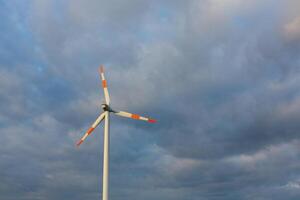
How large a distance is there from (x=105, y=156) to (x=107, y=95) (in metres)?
19.3

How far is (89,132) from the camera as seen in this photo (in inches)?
4407

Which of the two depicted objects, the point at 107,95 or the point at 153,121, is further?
the point at 107,95

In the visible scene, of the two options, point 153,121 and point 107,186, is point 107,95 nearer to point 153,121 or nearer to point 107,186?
point 153,121

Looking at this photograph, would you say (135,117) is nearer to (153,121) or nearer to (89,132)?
(153,121)

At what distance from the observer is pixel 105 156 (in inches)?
3839

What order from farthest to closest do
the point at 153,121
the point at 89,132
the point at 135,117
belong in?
the point at 89,132 < the point at 135,117 < the point at 153,121

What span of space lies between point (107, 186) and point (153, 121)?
811 inches

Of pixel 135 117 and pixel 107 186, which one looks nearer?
pixel 107 186

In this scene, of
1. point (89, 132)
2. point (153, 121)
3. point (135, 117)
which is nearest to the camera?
point (153, 121)

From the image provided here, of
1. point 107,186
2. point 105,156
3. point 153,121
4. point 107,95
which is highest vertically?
point 107,95

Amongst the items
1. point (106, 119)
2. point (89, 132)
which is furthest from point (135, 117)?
point (89, 132)

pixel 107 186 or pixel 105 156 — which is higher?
pixel 105 156

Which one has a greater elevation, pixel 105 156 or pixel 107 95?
pixel 107 95

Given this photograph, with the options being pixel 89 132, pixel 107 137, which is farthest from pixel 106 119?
pixel 89 132
